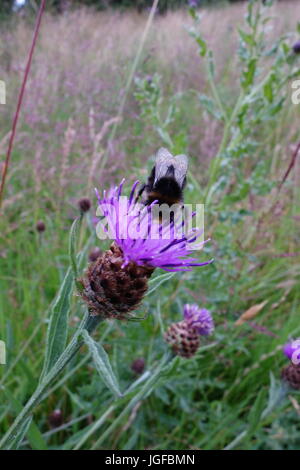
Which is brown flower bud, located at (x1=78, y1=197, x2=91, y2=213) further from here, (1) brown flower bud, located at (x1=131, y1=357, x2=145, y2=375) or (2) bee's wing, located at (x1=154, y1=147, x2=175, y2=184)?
(2) bee's wing, located at (x1=154, y1=147, x2=175, y2=184)

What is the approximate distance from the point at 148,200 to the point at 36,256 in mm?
1521

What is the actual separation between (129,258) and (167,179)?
211 millimetres

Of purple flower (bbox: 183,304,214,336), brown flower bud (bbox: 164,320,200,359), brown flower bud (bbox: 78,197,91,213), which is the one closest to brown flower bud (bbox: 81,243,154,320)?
brown flower bud (bbox: 164,320,200,359)

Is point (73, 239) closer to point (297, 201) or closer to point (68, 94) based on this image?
point (297, 201)

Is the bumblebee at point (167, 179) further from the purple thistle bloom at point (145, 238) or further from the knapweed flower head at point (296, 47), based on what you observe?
the knapweed flower head at point (296, 47)

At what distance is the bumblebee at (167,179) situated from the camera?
1017 mm

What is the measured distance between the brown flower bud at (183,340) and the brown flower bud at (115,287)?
1.89 feet

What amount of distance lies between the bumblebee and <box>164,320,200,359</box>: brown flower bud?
2.14ft

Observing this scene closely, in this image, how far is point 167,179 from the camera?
3.36 ft

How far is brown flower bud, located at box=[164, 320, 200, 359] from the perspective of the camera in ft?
4.97

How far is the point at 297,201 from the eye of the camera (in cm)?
327

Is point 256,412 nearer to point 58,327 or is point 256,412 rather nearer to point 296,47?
point 58,327

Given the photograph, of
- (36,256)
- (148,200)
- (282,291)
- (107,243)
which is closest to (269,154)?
(282,291)
